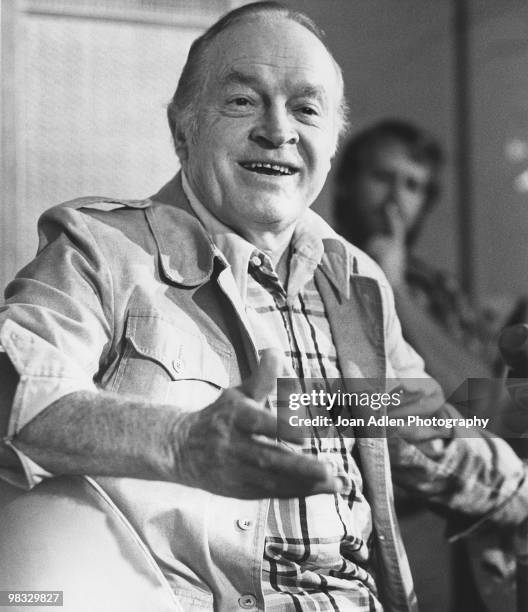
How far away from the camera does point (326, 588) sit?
1.25 m

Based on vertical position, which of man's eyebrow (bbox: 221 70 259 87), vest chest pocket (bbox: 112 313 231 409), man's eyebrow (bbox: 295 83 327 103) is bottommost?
vest chest pocket (bbox: 112 313 231 409)

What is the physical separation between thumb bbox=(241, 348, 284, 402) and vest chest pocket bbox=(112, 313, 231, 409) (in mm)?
260

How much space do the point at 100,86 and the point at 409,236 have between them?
96 cm

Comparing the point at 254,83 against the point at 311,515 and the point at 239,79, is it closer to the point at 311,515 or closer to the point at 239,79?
the point at 239,79

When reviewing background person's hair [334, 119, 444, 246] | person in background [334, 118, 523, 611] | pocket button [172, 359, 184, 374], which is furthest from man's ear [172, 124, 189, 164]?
background person's hair [334, 119, 444, 246]

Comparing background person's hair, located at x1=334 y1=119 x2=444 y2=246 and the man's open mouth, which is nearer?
the man's open mouth

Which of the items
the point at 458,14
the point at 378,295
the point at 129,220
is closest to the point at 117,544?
the point at 129,220

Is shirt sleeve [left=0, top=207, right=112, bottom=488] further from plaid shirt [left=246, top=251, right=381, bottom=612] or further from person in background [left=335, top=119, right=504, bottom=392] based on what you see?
person in background [left=335, top=119, right=504, bottom=392]

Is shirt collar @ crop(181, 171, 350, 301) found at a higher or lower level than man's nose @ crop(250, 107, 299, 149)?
lower

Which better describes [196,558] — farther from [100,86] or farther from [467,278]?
[467,278]

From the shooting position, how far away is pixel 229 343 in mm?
1249

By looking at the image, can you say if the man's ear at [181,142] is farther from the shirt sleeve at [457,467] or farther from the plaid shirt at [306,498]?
the shirt sleeve at [457,467]

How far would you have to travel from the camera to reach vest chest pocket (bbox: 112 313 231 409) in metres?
1.17

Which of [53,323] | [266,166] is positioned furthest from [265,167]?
[53,323]
